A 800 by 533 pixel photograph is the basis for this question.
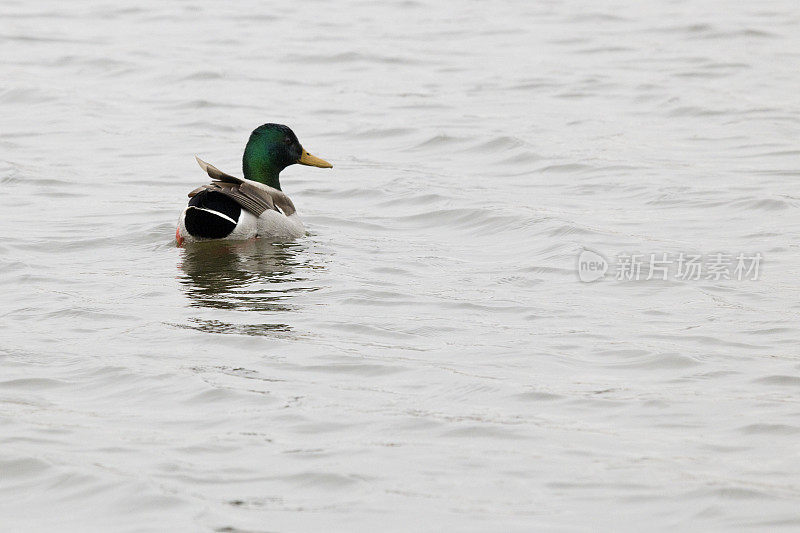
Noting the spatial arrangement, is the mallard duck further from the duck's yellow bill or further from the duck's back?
the duck's yellow bill

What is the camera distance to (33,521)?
203 inches

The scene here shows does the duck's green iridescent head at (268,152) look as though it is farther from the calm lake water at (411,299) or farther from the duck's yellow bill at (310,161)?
the calm lake water at (411,299)

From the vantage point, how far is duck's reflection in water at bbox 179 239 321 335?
784cm

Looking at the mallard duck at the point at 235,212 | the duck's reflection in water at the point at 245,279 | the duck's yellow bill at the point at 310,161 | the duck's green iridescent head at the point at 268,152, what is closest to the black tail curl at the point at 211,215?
the mallard duck at the point at 235,212

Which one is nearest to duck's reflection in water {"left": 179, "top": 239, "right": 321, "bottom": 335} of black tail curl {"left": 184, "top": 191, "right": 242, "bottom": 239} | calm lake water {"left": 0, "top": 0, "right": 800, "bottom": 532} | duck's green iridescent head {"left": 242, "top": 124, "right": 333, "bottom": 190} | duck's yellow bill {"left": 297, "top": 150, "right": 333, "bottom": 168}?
calm lake water {"left": 0, "top": 0, "right": 800, "bottom": 532}

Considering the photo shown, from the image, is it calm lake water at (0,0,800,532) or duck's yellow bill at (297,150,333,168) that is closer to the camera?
calm lake water at (0,0,800,532)

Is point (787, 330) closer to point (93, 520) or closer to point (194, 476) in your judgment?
point (194, 476)

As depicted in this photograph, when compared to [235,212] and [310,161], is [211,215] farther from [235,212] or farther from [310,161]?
[310,161]

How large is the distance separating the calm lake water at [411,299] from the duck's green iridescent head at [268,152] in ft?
1.78

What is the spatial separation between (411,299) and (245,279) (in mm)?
1266

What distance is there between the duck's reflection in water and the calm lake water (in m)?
0.04

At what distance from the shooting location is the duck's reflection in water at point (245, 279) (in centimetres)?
784

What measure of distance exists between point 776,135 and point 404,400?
888 cm

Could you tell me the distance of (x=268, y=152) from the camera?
11352 millimetres
